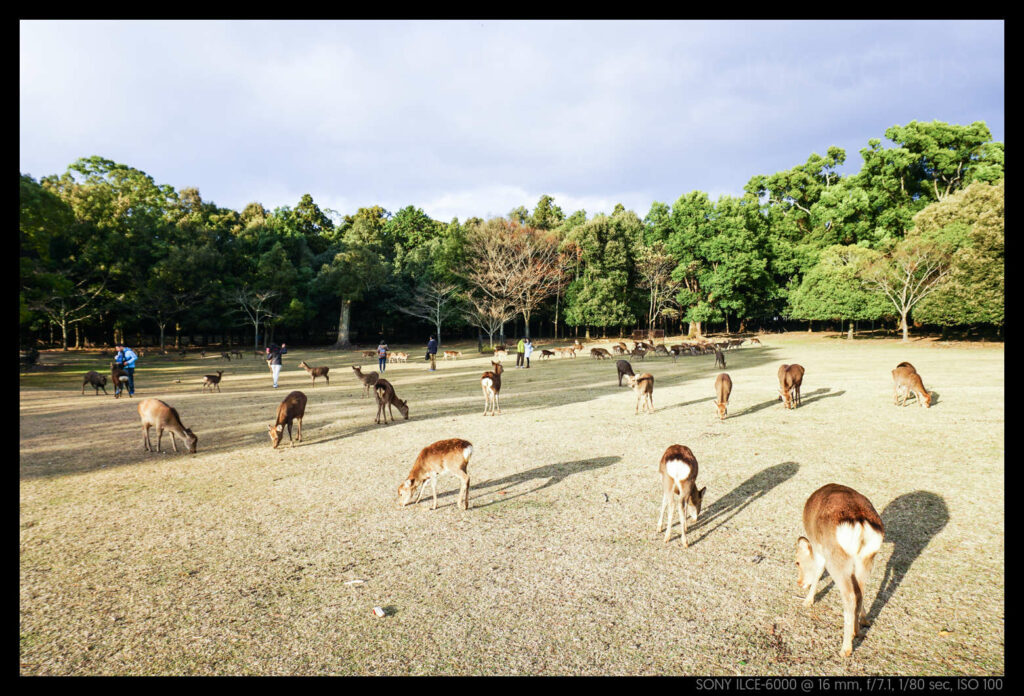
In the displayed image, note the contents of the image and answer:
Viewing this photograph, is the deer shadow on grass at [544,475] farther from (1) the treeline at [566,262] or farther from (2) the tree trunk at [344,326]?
(2) the tree trunk at [344,326]

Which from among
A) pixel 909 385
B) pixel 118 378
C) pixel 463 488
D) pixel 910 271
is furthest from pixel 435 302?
pixel 463 488

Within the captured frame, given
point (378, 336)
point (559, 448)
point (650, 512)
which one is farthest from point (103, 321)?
point (650, 512)

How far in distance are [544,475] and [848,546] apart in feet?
14.2

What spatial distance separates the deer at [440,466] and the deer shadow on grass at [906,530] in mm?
4069

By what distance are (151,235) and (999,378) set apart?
52285 millimetres

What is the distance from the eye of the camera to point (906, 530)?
5047 mm

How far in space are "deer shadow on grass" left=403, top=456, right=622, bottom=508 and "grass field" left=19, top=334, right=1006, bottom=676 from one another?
5 cm

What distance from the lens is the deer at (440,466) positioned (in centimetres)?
594

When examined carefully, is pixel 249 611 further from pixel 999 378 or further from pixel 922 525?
pixel 999 378

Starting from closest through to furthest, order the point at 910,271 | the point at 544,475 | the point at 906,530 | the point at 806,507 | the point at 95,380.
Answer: the point at 806,507 → the point at 906,530 → the point at 544,475 → the point at 95,380 → the point at 910,271

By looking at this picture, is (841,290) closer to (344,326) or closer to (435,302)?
(435,302)

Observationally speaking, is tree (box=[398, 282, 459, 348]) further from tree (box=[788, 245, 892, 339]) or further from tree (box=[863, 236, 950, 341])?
tree (box=[863, 236, 950, 341])

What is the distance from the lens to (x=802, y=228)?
171 feet

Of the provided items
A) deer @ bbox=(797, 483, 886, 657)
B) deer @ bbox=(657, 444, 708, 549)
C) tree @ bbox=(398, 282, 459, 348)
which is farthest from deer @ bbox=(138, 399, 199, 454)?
tree @ bbox=(398, 282, 459, 348)
